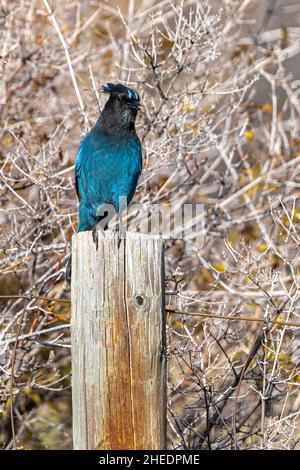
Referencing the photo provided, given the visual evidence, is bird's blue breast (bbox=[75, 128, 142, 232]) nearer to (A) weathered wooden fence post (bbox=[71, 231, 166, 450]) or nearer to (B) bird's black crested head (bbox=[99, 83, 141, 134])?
(B) bird's black crested head (bbox=[99, 83, 141, 134])

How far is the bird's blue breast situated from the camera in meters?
5.32

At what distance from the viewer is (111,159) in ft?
17.5

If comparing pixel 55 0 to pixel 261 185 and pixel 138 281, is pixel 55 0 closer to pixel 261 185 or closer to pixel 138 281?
pixel 261 185

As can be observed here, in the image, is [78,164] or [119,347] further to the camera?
[78,164]

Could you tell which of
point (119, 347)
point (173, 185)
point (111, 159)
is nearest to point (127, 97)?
point (111, 159)

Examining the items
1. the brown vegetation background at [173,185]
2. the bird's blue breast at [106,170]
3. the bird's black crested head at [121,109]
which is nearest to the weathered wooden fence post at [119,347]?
the brown vegetation background at [173,185]

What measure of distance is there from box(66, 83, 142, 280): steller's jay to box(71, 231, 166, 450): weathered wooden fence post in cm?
217

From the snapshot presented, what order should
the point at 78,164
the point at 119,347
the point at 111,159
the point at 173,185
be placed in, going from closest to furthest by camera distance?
the point at 119,347, the point at 111,159, the point at 78,164, the point at 173,185

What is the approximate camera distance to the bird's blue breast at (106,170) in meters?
5.32

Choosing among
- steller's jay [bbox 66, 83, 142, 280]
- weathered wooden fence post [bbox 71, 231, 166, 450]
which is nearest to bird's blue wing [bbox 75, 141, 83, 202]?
steller's jay [bbox 66, 83, 142, 280]

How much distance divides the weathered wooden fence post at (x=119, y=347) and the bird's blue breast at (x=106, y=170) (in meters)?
2.16

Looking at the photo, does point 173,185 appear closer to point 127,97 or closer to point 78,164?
point 78,164

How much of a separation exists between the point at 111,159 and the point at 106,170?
0.08 metres
